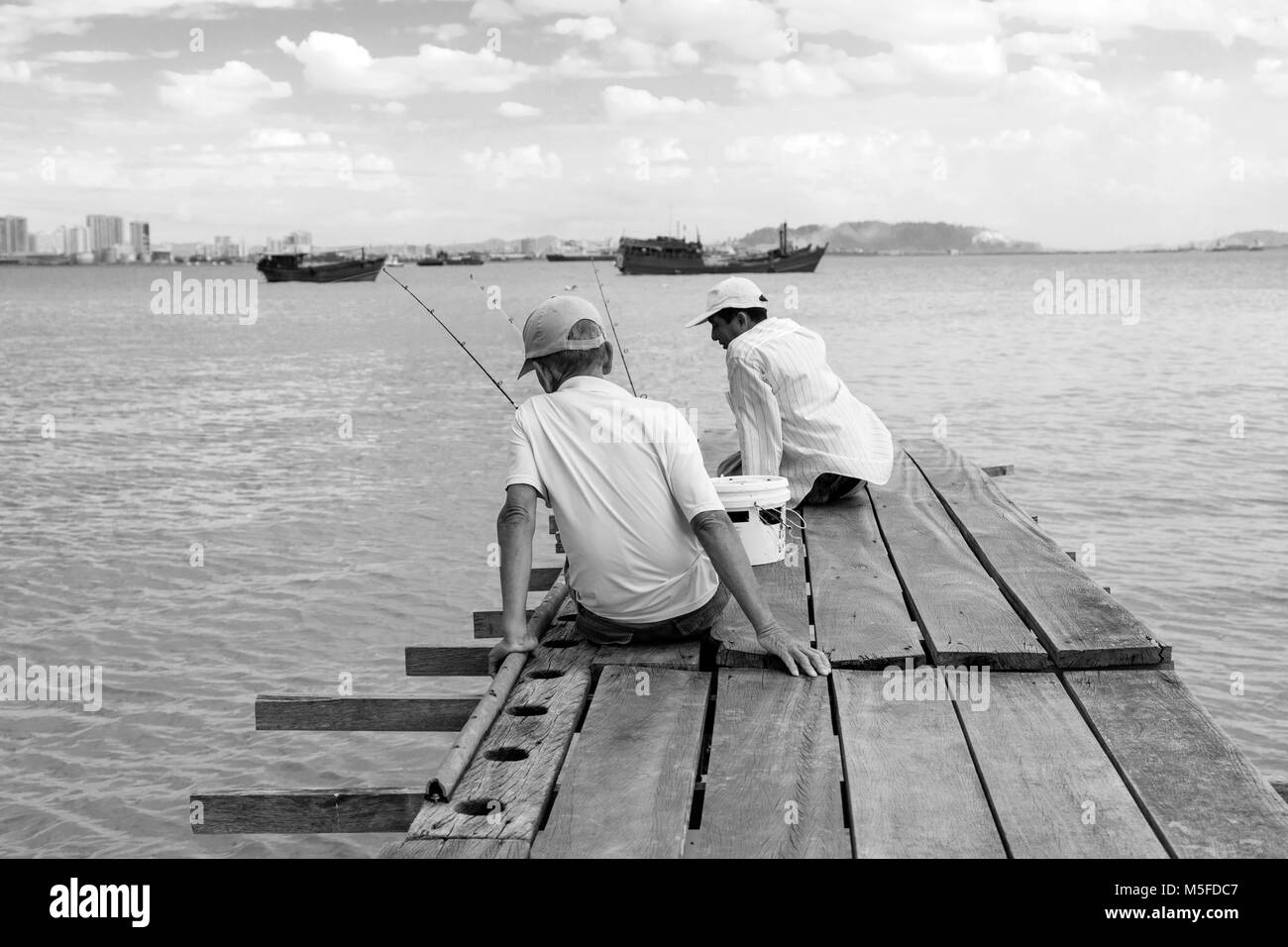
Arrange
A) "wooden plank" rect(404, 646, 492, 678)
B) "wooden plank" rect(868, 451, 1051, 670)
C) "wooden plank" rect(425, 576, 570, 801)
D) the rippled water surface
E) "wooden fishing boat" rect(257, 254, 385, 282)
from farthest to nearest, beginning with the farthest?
"wooden fishing boat" rect(257, 254, 385, 282), the rippled water surface, "wooden plank" rect(404, 646, 492, 678), "wooden plank" rect(868, 451, 1051, 670), "wooden plank" rect(425, 576, 570, 801)

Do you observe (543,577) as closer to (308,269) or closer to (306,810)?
(306,810)

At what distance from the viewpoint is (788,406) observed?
253 inches

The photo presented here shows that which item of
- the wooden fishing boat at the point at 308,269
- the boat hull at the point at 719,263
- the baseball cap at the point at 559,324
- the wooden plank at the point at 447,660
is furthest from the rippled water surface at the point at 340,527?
the boat hull at the point at 719,263

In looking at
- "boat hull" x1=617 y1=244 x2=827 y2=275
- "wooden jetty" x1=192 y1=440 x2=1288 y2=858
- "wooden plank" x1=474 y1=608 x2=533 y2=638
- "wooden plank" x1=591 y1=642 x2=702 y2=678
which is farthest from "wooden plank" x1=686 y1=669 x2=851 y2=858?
"boat hull" x1=617 y1=244 x2=827 y2=275

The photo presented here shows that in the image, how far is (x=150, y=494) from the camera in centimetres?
1363

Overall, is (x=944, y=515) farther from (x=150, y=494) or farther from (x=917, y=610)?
(x=150, y=494)

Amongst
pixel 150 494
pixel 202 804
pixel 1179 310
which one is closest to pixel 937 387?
pixel 150 494

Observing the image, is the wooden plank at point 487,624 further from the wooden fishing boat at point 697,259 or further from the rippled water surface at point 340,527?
the wooden fishing boat at point 697,259

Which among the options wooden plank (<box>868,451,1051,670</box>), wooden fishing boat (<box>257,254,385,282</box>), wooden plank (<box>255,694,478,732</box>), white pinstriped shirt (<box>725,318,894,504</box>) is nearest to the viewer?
wooden plank (<box>868,451,1051,670</box>)

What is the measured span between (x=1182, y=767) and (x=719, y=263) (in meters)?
105

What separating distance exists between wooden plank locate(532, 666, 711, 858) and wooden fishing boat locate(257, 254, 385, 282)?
96268 mm

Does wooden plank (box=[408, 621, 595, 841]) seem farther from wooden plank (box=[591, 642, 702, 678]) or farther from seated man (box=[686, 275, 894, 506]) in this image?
seated man (box=[686, 275, 894, 506])

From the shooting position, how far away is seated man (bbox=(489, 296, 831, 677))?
4035mm

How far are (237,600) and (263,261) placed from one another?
100 metres
